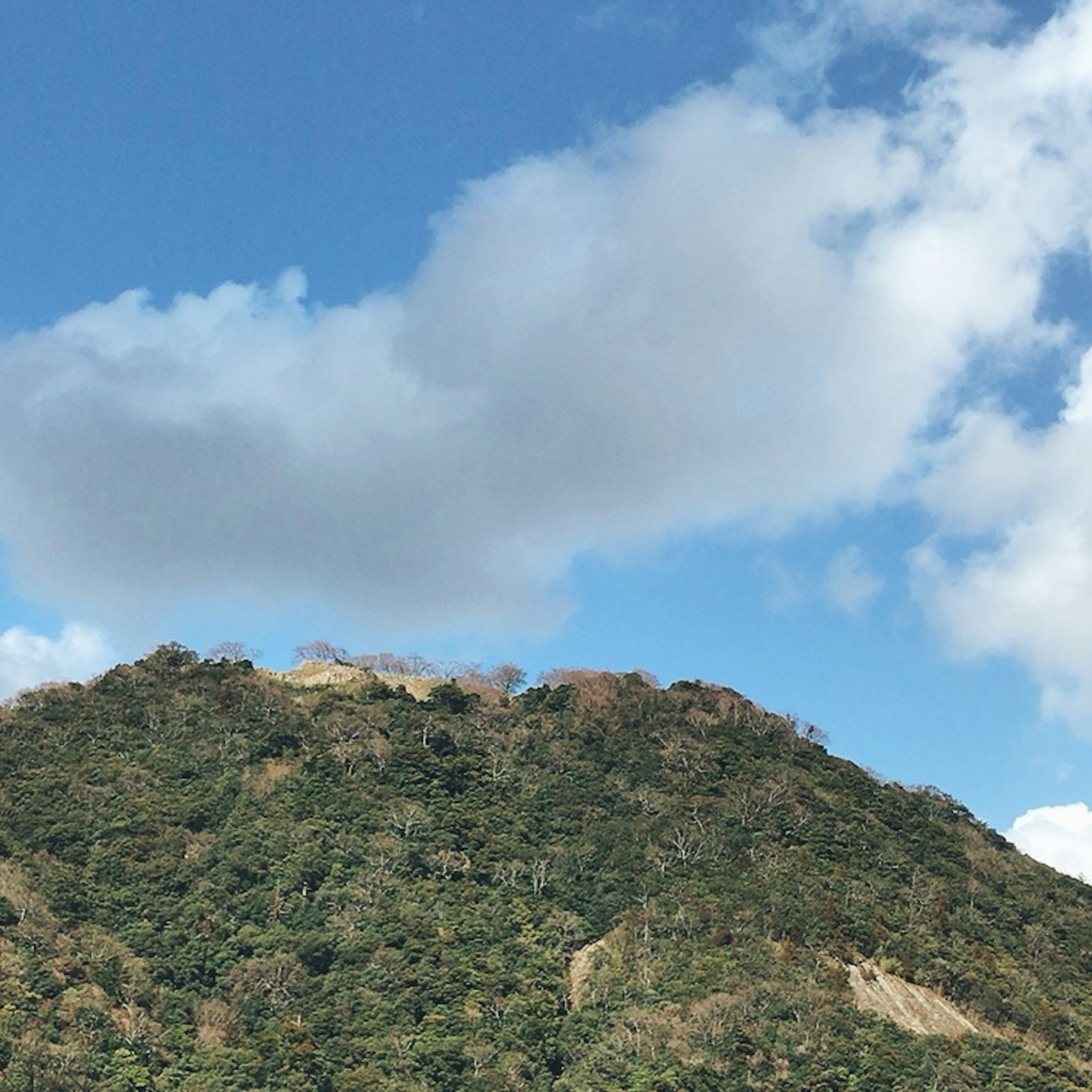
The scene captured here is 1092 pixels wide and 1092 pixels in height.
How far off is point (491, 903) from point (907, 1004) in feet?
106

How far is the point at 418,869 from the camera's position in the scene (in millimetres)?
107625

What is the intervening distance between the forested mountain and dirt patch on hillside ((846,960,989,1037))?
0.49m

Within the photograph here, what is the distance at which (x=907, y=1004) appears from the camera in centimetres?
9600

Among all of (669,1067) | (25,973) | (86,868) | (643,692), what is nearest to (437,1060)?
(669,1067)

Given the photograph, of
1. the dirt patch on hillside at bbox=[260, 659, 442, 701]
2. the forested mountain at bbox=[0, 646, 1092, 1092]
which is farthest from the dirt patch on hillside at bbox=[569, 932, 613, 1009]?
the dirt patch on hillside at bbox=[260, 659, 442, 701]

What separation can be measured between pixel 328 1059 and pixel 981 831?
77.8 metres

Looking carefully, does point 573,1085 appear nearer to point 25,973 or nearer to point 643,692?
point 25,973

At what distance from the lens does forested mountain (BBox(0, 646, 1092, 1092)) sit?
8800 cm

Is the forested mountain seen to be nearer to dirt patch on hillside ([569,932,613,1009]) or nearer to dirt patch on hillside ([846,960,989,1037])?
dirt patch on hillside ([569,932,613,1009])

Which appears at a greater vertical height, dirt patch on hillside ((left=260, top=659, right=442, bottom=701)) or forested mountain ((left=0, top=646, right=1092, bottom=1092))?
dirt patch on hillside ((left=260, top=659, right=442, bottom=701))

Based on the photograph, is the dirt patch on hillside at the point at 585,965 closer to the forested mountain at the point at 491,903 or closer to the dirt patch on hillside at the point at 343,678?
the forested mountain at the point at 491,903

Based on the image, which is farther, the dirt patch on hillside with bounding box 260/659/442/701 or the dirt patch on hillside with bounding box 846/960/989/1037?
the dirt patch on hillside with bounding box 260/659/442/701

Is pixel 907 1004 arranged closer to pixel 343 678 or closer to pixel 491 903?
pixel 491 903

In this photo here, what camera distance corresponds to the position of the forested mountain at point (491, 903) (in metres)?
88.0
